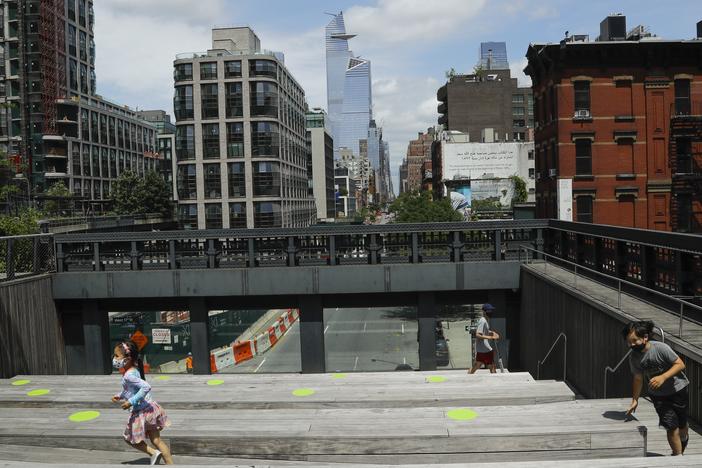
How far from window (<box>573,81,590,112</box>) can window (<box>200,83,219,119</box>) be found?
40.9 metres

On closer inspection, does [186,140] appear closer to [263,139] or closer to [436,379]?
[263,139]

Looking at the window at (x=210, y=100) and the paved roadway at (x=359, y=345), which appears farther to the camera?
the window at (x=210, y=100)

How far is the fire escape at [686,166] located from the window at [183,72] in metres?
48.7

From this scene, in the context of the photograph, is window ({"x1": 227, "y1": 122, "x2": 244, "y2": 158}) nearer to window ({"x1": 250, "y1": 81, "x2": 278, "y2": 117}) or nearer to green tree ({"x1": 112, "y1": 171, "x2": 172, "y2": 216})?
window ({"x1": 250, "y1": 81, "x2": 278, "y2": 117})

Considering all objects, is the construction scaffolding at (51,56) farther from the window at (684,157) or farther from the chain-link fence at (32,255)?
the window at (684,157)

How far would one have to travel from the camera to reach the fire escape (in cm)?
3728

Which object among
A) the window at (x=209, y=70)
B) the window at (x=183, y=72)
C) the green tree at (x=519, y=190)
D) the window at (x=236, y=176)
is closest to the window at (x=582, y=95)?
the window at (x=236, y=176)

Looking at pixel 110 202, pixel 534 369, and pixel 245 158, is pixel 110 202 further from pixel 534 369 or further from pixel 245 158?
pixel 534 369

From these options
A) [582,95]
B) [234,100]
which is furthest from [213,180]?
[582,95]

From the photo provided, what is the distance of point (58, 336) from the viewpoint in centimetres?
1783

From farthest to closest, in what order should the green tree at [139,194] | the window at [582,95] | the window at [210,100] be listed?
the green tree at [139,194] < the window at [210,100] < the window at [582,95]

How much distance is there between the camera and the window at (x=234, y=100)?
66.3m

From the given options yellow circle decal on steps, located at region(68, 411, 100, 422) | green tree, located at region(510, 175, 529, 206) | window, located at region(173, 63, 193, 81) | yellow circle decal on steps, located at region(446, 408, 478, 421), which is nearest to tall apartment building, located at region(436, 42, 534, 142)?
green tree, located at region(510, 175, 529, 206)

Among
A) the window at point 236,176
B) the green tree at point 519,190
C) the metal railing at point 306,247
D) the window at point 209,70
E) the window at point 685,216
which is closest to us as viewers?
the metal railing at point 306,247
